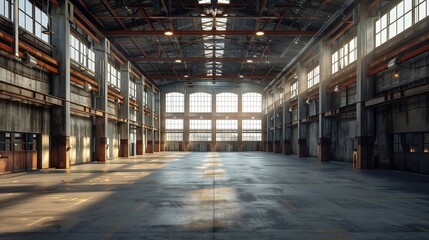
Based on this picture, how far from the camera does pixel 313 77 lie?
129ft

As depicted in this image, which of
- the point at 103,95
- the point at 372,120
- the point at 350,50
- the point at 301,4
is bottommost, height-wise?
the point at 372,120

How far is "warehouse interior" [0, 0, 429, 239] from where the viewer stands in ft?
29.1

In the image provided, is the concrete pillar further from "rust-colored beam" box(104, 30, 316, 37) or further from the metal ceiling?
"rust-colored beam" box(104, 30, 316, 37)

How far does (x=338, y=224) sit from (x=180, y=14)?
25262 mm

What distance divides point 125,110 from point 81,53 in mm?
12883

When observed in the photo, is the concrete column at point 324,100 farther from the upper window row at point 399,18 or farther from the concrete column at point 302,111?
the upper window row at point 399,18

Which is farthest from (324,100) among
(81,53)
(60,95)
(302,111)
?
(60,95)

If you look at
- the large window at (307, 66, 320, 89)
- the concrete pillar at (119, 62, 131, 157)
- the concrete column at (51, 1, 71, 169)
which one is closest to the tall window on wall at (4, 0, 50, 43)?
the concrete column at (51, 1, 71, 169)

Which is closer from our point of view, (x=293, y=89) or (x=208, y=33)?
(x=208, y=33)

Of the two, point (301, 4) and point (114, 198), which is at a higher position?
point (301, 4)

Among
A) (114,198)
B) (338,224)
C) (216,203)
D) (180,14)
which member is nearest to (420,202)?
(338,224)

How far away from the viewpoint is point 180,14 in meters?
30.2

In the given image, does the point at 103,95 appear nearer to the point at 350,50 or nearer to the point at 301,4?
the point at 301,4

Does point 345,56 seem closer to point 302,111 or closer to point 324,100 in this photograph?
point 324,100
